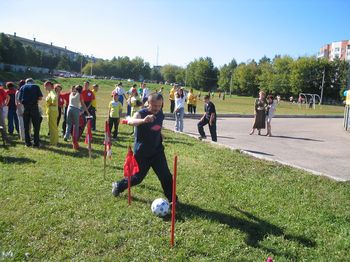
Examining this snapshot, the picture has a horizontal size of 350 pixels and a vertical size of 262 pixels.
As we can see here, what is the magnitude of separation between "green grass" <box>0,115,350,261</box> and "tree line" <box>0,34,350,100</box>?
2345 inches

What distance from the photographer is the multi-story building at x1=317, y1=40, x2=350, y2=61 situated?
99875 millimetres

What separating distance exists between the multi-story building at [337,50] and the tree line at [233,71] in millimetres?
14122

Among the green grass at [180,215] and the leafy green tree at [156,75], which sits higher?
the leafy green tree at [156,75]

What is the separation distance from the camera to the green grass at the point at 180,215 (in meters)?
4.43

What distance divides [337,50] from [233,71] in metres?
30.9

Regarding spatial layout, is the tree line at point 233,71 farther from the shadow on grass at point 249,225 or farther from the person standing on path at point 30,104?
the shadow on grass at point 249,225

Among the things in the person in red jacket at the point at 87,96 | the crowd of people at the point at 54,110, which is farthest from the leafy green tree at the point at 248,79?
the person in red jacket at the point at 87,96

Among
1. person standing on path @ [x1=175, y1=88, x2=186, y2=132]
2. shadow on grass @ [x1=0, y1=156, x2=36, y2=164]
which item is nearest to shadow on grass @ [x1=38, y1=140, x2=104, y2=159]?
shadow on grass @ [x1=0, y1=156, x2=36, y2=164]

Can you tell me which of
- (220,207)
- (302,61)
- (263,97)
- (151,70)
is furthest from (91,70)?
(220,207)

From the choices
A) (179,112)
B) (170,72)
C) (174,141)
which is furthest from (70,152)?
(170,72)

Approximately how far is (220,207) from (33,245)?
2.87 metres

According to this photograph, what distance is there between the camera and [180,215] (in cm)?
551

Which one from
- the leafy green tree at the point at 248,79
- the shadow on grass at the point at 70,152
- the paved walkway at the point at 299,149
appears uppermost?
the leafy green tree at the point at 248,79

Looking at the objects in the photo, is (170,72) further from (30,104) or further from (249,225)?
(249,225)
